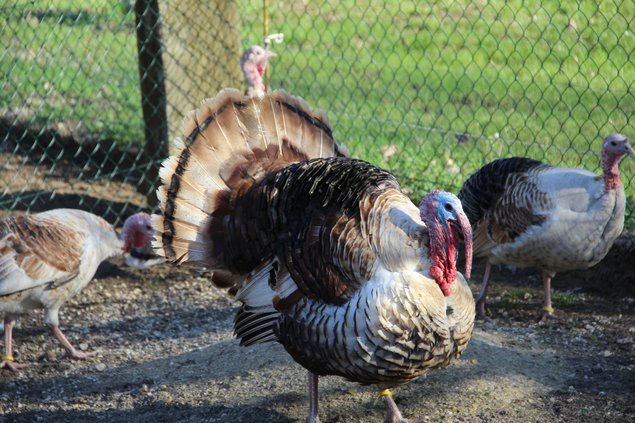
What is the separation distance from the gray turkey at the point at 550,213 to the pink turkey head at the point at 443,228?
5.85 ft

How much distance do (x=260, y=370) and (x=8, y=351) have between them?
4.84ft

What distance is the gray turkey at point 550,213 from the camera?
4.89 metres

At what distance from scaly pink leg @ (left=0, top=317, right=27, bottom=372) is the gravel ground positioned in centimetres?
4

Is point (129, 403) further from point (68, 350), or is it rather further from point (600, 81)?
point (600, 81)

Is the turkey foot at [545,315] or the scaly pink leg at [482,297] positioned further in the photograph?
the scaly pink leg at [482,297]

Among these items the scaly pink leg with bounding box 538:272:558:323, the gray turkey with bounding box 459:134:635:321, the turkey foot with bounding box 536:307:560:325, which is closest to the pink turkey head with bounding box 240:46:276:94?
the gray turkey with bounding box 459:134:635:321

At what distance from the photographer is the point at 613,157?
4.96m

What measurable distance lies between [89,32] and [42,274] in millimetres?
6003

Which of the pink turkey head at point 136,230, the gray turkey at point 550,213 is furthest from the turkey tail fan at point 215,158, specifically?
the gray turkey at point 550,213

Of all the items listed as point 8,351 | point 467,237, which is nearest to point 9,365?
point 8,351

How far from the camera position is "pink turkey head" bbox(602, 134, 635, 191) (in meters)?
4.94

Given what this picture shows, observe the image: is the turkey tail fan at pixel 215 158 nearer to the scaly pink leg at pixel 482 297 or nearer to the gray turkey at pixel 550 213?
the gray turkey at pixel 550 213

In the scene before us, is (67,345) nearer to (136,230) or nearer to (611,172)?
(136,230)

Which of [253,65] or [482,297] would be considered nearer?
[482,297]
